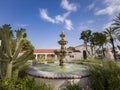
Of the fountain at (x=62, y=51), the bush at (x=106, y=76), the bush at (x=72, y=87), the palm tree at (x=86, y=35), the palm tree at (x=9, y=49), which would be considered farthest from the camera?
the palm tree at (x=86, y=35)

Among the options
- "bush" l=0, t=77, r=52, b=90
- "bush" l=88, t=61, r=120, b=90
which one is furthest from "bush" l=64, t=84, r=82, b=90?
"bush" l=0, t=77, r=52, b=90

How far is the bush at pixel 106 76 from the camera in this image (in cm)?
633

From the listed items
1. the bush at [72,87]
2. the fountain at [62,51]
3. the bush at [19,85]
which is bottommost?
the bush at [72,87]

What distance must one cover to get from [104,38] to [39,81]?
39.5 metres

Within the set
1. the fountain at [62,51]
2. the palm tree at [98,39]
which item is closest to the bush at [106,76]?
the fountain at [62,51]

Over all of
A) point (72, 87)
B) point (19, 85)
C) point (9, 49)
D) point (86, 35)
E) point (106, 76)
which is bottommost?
point (72, 87)

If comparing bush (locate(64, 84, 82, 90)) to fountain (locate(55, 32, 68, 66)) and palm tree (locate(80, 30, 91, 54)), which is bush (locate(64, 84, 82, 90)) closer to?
fountain (locate(55, 32, 68, 66))

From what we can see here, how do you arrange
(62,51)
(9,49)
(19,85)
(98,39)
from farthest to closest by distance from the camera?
(98,39) → (62,51) → (9,49) → (19,85)

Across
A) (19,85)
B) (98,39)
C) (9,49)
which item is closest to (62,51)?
(9,49)

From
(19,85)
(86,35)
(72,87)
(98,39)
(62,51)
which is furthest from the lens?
(86,35)

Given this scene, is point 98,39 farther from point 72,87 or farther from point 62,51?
point 72,87

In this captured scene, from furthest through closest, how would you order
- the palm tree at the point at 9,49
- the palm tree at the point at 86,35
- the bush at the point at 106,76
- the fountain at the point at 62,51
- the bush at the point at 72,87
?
the palm tree at the point at 86,35
the fountain at the point at 62,51
the palm tree at the point at 9,49
the bush at the point at 72,87
the bush at the point at 106,76

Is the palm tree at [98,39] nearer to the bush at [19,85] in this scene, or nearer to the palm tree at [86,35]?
the palm tree at [86,35]

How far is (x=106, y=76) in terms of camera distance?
22.0 ft
